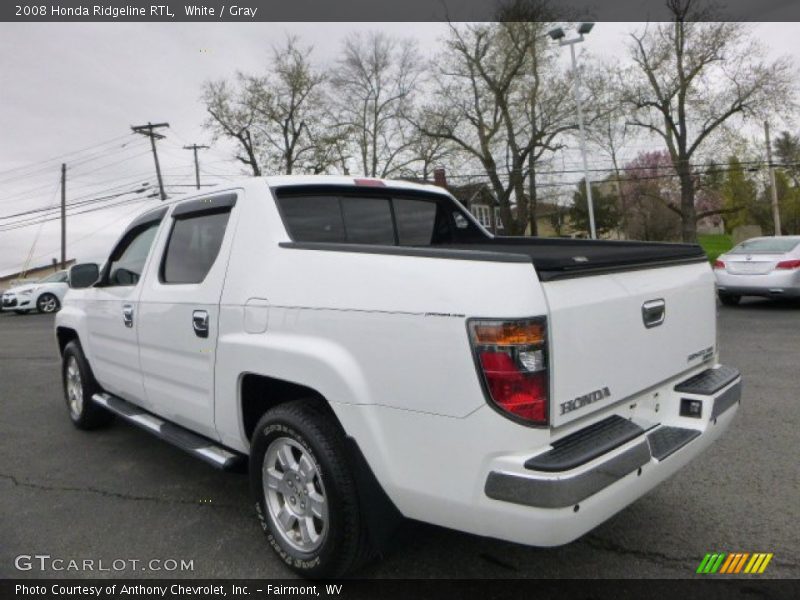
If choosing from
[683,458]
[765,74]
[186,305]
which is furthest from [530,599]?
[765,74]

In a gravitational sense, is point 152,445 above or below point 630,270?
below

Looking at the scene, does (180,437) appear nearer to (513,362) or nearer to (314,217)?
(314,217)

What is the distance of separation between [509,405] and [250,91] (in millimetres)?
40213

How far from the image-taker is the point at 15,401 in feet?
21.6

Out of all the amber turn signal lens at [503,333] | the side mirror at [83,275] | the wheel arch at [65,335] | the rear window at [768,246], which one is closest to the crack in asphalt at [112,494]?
the wheel arch at [65,335]

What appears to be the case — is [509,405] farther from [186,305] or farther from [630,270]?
[186,305]

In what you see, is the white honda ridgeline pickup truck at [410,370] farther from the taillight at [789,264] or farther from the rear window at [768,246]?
the rear window at [768,246]

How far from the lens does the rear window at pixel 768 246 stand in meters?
11.2

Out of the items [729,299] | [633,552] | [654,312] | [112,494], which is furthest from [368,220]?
[729,299]

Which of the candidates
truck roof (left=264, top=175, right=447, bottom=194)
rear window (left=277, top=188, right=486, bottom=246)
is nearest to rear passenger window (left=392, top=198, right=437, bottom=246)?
rear window (left=277, top=188, right=486, bottom=246)

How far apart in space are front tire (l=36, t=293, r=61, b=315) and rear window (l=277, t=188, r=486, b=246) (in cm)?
2186

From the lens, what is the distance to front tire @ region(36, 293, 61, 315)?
21.5 metres

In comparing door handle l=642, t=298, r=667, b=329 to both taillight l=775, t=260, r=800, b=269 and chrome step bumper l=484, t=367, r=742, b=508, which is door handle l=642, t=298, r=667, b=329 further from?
taillight l=775, t=260, r=800, b=269

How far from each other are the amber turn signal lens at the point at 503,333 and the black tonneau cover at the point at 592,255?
0.69 feet
